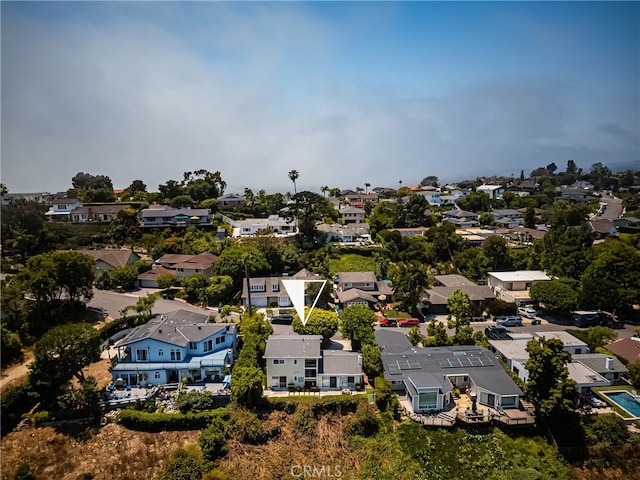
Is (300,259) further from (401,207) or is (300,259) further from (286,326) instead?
(401,207)

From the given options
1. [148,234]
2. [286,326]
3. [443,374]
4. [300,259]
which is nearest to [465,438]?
[443,374]

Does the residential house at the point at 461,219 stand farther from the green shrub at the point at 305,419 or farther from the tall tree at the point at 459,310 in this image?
the green shrub at the point at 305,419

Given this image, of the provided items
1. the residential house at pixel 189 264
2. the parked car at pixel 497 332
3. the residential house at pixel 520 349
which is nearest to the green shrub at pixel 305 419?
the residential house at pixel 520 349

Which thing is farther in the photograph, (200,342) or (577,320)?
(577,320)

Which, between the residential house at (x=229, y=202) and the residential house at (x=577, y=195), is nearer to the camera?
the residential house at (x=229, y=202)

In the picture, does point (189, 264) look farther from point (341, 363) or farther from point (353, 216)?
point (353, 216)
